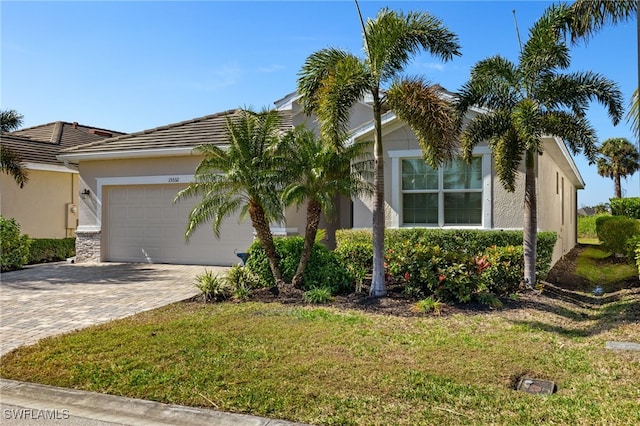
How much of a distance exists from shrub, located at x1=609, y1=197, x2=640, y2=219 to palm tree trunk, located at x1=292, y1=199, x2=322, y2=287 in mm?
22792

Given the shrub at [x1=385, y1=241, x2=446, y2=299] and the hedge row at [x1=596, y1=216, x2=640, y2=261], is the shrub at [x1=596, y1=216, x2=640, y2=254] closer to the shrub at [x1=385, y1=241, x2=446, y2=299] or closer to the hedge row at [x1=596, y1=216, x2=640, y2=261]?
the hedge row at [x1=596, y1=216, x2=640, y2=261]

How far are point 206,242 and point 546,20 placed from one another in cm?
1114

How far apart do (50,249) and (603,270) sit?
732 inches

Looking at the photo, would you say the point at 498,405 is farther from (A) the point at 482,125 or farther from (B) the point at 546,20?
(B) the point at 546,20

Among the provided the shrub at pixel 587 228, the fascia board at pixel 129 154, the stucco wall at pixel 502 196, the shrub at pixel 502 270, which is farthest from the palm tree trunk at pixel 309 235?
the shrub at pixel 587 228

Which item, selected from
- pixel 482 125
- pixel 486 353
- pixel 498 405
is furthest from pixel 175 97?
pixel 498 405

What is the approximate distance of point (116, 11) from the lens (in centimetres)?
1037

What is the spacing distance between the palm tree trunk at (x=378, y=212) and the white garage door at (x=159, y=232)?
21.5 ft

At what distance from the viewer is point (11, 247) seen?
14672 millimetres

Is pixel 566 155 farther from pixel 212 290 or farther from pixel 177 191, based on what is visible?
pixel 177 191

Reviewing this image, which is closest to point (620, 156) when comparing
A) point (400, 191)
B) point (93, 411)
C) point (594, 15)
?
point (400, 191)

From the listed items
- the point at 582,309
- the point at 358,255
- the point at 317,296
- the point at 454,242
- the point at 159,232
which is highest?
the point at 159,232

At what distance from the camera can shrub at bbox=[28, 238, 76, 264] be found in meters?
16.4

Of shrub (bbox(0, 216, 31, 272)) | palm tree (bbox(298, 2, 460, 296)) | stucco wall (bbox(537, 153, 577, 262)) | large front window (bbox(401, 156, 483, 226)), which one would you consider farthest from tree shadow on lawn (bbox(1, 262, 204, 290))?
stucco wall (bbox(537, 153, 577, 262))
